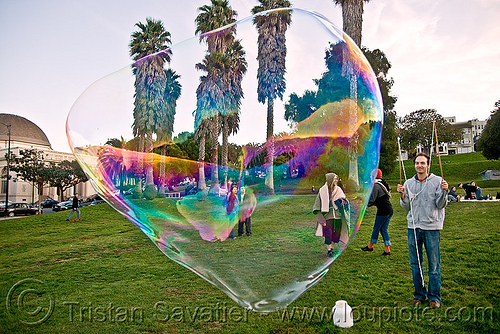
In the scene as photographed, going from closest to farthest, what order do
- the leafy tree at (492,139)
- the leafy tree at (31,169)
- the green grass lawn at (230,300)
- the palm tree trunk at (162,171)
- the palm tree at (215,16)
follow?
the palm tree trunk at (162,171)
the green grass lawn at (230,300)
the palm tree at (215,16)
the leafy tree at (31,169)
the leafy tree at (492,139)

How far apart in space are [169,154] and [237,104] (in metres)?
1.04

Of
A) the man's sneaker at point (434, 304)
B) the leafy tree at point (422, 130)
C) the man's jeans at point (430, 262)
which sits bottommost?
the man's sneaker at point (434, 304)

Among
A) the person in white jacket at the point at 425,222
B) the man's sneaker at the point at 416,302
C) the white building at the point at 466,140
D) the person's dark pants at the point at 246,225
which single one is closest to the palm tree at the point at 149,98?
the person's dark pants at the point at 246,225

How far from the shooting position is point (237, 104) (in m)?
3.53

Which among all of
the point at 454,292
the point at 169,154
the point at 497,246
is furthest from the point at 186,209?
the point at 497,246

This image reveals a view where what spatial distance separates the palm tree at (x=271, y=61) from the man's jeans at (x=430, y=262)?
8.17 feet

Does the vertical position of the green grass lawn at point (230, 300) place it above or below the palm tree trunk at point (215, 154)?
below

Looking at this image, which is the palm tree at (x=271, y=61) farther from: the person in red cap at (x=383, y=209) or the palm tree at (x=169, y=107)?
the person in red cap at (x=383, y=209)

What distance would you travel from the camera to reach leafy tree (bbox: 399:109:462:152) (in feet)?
179

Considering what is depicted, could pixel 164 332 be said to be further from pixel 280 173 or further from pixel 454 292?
pixel 454 292

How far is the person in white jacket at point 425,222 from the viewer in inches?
173

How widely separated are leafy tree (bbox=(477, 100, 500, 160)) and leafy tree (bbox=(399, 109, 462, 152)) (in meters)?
18.2

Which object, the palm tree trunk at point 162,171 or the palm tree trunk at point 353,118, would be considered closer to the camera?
the palm tree trunk at point 353,118

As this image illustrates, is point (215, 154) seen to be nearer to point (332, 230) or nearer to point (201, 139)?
point (201, 139)
